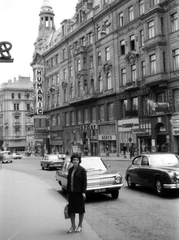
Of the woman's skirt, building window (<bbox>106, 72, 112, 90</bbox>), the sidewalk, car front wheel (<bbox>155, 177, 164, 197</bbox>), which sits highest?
building window (<bbox>106, 72, 112, 90</bbox>)

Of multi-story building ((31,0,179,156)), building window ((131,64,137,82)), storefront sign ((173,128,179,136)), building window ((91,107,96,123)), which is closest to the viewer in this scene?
storefront sign ((173,128,179,136))

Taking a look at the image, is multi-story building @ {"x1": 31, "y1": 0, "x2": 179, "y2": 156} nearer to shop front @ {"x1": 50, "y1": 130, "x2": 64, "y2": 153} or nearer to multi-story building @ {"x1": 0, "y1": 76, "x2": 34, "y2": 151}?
shop front @ {"x1": 50, "y1": 130, "x2": 64, "y2": 153}

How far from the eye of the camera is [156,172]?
12.4 meters

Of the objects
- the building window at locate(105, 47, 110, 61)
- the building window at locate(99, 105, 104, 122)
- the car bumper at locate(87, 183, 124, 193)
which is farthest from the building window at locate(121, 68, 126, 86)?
the car bumper at locate(87, 183, 124, 193)

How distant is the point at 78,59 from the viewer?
54.2 metres

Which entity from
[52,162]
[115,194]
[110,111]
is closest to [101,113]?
[110,111]

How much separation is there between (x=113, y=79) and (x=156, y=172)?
111 feet

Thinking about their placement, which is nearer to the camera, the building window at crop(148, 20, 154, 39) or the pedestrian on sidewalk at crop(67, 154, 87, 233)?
the pedestrian on sidewalk at crop(67, 154, 87, 233)

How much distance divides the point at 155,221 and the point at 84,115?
45.1 meters

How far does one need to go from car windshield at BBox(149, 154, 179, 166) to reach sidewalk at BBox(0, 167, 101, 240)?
3902mm

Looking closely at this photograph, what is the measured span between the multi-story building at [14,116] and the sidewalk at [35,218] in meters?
88.3

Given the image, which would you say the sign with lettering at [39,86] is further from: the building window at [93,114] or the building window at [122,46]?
the building window at [122,46]

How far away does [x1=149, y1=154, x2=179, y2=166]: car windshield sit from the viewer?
1316 cm

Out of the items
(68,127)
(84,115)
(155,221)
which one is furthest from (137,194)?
(68,127)
